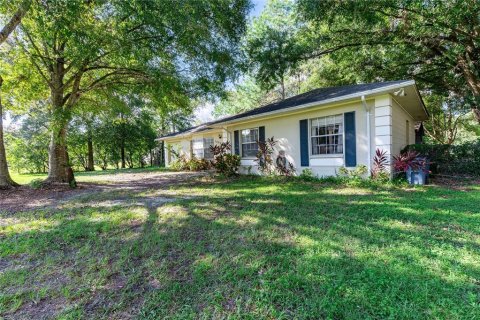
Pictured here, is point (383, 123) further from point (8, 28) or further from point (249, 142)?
point (8, 28)

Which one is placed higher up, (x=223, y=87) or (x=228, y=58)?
(x=228, y=58)

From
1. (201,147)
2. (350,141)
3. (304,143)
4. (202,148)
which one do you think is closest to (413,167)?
(350,141)

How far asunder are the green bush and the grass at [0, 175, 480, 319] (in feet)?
13.7

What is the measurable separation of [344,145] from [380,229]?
449 cm

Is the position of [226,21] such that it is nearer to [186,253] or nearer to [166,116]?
[166,116]

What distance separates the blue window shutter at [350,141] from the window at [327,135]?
23 centimetres

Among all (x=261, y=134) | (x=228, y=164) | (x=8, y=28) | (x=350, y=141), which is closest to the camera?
(x=8, y=28)

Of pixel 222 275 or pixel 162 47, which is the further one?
pixel 162 47

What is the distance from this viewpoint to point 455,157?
26.2ft

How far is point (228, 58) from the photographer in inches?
316

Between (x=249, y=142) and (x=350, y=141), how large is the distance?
432 centimetres

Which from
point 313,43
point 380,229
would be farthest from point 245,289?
point 313,43

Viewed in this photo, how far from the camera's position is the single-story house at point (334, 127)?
6754 millimetres

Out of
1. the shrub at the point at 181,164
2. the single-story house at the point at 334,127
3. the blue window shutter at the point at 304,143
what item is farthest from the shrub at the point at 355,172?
the shrub at the point at 181,164
